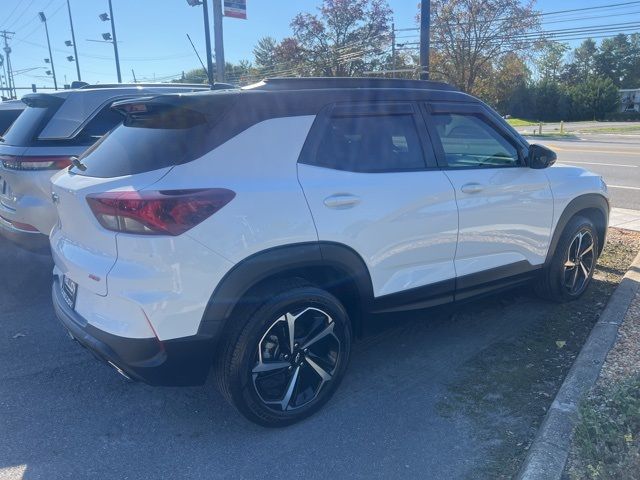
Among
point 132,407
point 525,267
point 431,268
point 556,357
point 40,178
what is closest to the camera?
point 132,407

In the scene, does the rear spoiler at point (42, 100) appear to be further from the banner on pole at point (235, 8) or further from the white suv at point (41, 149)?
the banner on pole at point (235, 8)

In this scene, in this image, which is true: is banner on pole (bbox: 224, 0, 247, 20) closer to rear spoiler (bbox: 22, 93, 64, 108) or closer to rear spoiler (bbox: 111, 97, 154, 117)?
rear spoiler (bbox: 22, 93, 64, 108)

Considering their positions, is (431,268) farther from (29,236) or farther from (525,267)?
(29,236)

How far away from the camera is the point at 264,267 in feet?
9.18

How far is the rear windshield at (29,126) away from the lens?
5.06 meters

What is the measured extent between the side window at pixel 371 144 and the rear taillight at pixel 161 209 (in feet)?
2.38

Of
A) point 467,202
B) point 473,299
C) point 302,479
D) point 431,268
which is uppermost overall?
point 467,202

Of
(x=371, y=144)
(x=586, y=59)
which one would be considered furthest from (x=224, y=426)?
(x=586, y=59)

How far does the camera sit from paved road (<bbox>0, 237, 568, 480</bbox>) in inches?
111

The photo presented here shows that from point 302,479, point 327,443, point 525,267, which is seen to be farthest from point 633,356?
point 302,479

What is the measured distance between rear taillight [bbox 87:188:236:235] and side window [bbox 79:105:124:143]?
2898mm

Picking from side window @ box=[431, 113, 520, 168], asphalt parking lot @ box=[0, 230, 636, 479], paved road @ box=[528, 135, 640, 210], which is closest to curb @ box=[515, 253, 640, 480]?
asphalt parking lot @ box=[0, 230, 636, 479]

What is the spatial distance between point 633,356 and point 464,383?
1.15 m

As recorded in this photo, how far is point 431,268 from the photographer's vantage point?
360 centimetres
